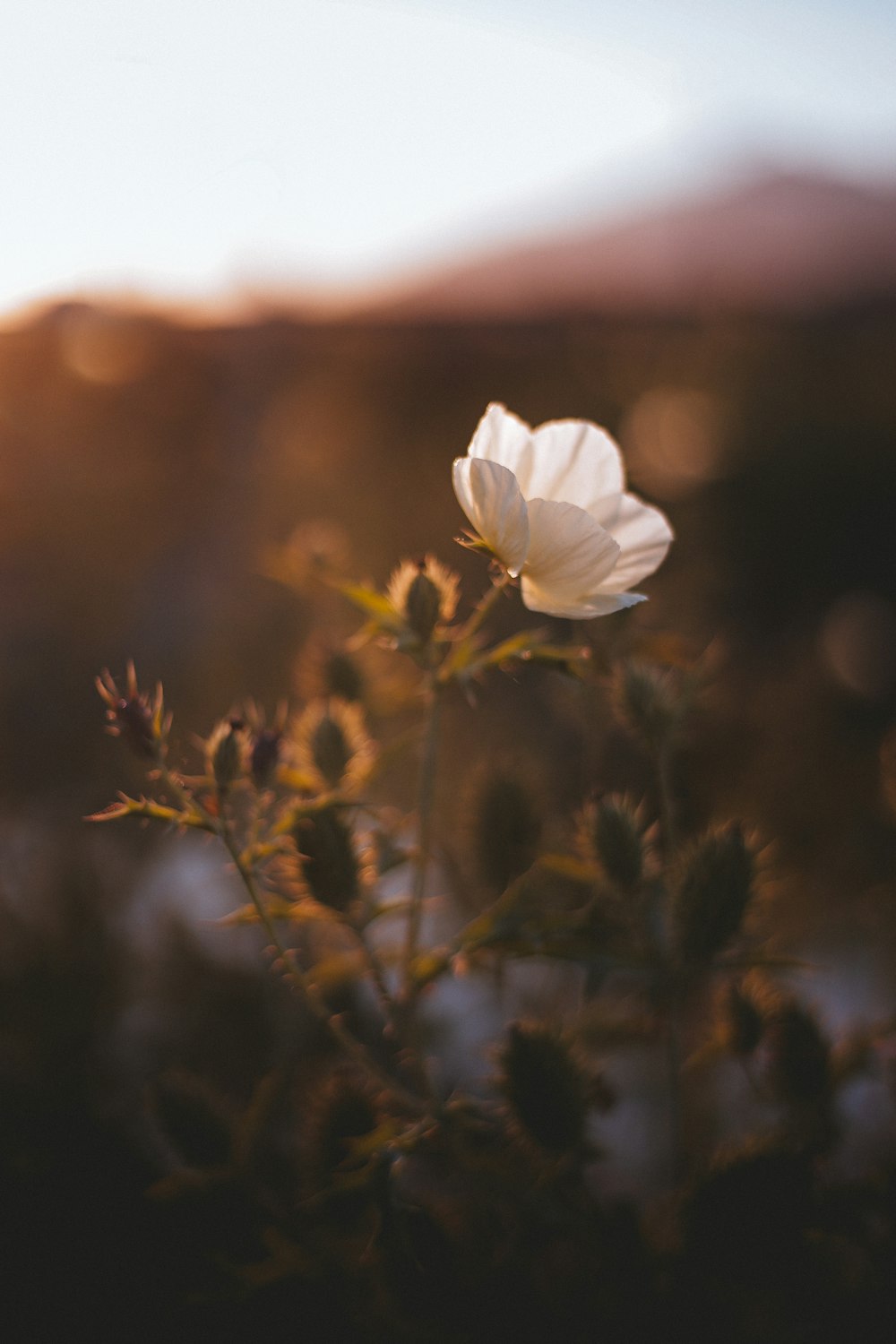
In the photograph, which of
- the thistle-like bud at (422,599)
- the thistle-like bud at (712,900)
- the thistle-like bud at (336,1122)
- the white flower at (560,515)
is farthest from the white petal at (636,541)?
the thistle-like bud at (336,1122)

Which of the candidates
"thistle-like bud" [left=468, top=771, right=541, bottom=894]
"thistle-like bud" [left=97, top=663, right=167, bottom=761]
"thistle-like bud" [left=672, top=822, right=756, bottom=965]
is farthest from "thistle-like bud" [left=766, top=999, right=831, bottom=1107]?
"thistle-like bud" [left=97, top=663, right=167, bottom=761]

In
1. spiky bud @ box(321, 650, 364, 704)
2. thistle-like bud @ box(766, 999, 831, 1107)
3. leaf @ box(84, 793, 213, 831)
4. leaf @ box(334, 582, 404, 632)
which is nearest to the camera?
leaf @ box(84, 793, 213, 831)

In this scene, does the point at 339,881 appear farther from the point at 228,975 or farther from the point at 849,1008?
the point at 849,1008

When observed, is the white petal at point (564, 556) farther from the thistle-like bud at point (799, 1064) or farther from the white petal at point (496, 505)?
the thistle-like bud at point (799, 1064)

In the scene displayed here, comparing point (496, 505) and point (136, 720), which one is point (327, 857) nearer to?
point (136, 720)

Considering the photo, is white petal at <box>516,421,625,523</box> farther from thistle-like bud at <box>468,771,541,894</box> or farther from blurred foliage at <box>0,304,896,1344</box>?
thistle-like bud at <box>468,771,541,894</box>

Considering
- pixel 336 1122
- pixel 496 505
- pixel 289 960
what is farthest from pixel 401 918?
pixel 496 505
